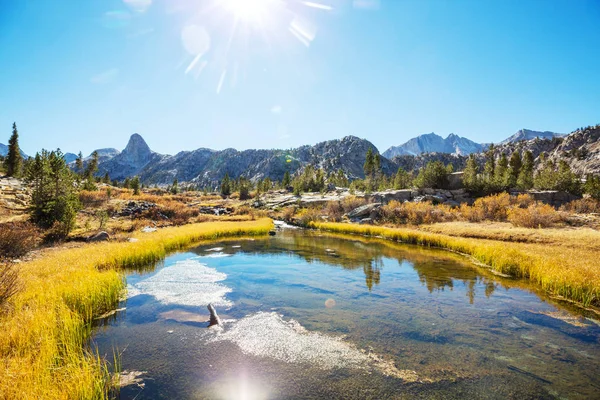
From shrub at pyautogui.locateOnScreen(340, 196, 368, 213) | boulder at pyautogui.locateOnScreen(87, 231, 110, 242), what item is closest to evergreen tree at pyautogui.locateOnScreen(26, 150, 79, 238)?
boulder at pyautogui.locateOnScreen(87, 231, 110, 242)

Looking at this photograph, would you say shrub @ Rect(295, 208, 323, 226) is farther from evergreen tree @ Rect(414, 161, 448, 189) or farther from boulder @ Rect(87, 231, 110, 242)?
boulder @ Rect(87, 231, 110, 242)

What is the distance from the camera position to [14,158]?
237 ft

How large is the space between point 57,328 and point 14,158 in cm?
9339

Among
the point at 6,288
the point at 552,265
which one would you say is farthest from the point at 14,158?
the point at 552,265

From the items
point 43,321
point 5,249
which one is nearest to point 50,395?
point 43,321

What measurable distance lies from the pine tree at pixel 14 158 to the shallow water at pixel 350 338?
82225mm

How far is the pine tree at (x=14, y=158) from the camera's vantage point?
71.1 metres

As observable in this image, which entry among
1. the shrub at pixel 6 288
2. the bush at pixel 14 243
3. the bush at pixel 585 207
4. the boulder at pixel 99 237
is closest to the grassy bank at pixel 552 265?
the shrub at pixel 6 288

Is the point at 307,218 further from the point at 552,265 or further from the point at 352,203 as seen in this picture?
the point at 552,265

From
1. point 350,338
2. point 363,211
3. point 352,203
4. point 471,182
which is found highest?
point 471,182

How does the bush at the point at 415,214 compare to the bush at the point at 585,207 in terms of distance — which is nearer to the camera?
the bush at the point at 585,207

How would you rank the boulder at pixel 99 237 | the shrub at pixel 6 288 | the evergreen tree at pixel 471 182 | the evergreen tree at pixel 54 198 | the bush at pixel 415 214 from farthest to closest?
the evergreen tree at pixel 471 182 → the bush at pixel 415 214 → the evergreen tree at pixel 54 198 → the boulder at pixel 99 237 → the shrub at pixel 6 288

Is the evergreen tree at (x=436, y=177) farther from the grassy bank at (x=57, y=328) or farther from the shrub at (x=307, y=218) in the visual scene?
the grassy bank at (x=57, y=328)

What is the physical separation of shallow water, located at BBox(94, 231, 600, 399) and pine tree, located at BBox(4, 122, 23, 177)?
8222 centimetres
